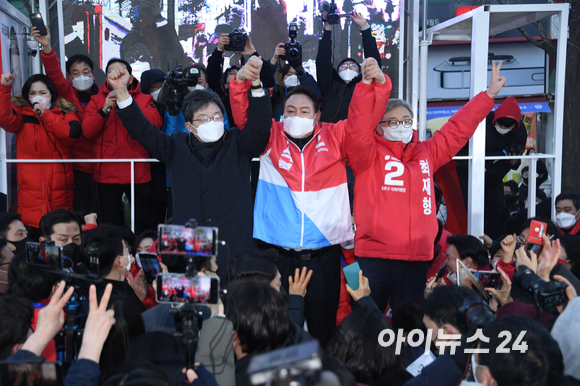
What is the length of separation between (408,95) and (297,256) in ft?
11.2

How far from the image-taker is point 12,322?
2348 mm

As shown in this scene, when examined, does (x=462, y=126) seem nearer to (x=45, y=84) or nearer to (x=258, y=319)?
(x=258, y=319)

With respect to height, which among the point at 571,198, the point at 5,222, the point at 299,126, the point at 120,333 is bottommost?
the point at 120,333

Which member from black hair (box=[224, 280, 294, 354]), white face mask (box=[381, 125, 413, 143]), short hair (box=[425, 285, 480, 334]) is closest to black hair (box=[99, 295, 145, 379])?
black hair (box=[224, 280, 294, 354])

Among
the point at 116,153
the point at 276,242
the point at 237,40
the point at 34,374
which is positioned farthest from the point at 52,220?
the point at 34,374

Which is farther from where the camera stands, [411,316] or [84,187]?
[84,187]

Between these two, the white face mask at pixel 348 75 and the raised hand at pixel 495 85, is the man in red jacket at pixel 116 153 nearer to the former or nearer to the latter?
the white face mask at pixel 348 75

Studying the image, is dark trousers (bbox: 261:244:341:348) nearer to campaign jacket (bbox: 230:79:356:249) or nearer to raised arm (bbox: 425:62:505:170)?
campaign jacket (bbox: 230:79:356:249)

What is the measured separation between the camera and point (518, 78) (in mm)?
12062

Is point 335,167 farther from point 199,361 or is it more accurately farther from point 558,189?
point 558,189

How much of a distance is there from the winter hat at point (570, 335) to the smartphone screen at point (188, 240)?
55.4 inches

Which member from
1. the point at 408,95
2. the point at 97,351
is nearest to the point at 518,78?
the point at 408,95

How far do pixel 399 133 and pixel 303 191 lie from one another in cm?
80

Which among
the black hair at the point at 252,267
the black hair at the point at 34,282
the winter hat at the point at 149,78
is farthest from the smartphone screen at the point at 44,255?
the winter hat at the point at 149,78
